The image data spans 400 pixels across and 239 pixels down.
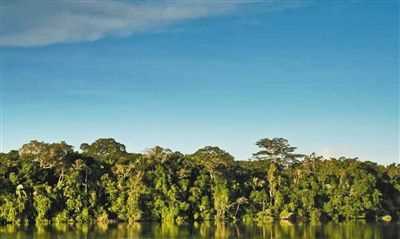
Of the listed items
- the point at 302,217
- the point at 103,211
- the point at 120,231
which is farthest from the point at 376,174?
the point at 120,231

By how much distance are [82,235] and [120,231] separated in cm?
405

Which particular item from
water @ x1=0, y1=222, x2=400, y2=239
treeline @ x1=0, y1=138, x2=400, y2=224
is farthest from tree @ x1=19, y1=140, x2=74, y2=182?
water @ x1=0, y1=222, x2=400, y2=239

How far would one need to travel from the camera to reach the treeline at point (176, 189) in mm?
54000

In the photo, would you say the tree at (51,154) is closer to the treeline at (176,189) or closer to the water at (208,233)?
the treeline at (176,189)

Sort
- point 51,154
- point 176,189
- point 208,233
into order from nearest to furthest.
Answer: point 208,233 → point 51,154 → point 176,189

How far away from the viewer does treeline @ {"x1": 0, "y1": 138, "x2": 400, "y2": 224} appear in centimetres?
5400

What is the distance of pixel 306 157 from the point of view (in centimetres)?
6806

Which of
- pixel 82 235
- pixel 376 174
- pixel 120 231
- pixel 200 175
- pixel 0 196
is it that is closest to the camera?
pixel 82 235

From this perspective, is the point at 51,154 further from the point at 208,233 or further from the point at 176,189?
the point at 208,233

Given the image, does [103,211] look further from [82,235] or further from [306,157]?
[306,157]

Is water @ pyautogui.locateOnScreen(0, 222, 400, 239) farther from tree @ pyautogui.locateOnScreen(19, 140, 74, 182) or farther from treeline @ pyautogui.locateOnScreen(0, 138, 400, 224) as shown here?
tree @ pyautogui.locateOnScreen(19, 140, 74, 182)

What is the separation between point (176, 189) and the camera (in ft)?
190

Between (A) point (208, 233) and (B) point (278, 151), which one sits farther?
(B) point (278, 151)

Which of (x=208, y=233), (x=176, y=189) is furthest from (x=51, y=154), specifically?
(x=208, y=233)
